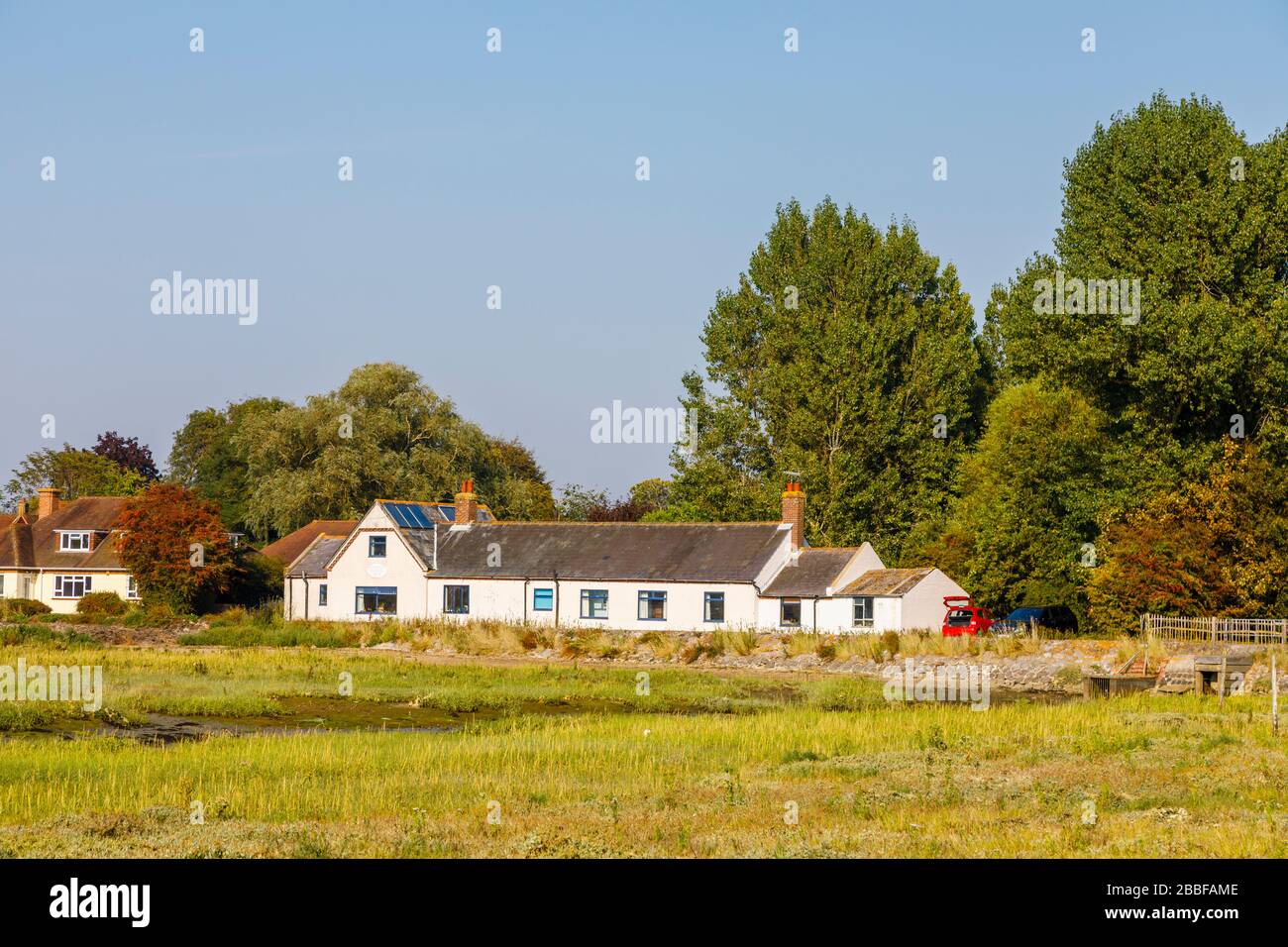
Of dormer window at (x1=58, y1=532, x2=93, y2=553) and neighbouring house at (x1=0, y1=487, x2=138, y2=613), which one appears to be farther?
dormer window at (x1=58, y1=532, x2=93, y2=553)

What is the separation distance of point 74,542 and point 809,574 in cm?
4246

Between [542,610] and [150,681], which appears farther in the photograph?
[542,610]

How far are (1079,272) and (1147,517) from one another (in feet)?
29.8

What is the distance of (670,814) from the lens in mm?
19469

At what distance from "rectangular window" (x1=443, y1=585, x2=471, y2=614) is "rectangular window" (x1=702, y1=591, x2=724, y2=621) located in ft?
38.4

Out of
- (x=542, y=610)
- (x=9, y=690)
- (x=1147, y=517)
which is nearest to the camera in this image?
(x=9, y=690)

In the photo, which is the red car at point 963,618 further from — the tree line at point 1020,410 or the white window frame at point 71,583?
the white window frame at point 71,583

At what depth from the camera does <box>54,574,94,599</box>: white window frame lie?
77188 millimetres

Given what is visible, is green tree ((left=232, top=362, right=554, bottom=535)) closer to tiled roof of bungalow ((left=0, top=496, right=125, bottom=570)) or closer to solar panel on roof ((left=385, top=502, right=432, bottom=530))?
tiled roof of bungalow ((left=0, top=496, right=125, bottom=570))

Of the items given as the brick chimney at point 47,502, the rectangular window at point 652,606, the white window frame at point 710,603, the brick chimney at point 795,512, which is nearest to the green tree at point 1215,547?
the brick chimney at point 795,512

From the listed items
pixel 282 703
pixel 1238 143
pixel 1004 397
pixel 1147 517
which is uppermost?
pixel 1238 143

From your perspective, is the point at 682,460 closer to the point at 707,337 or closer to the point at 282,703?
the point at 707,337

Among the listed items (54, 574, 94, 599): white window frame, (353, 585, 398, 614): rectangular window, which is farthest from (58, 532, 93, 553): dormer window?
(353, 585, 398, 614): rectangular window
